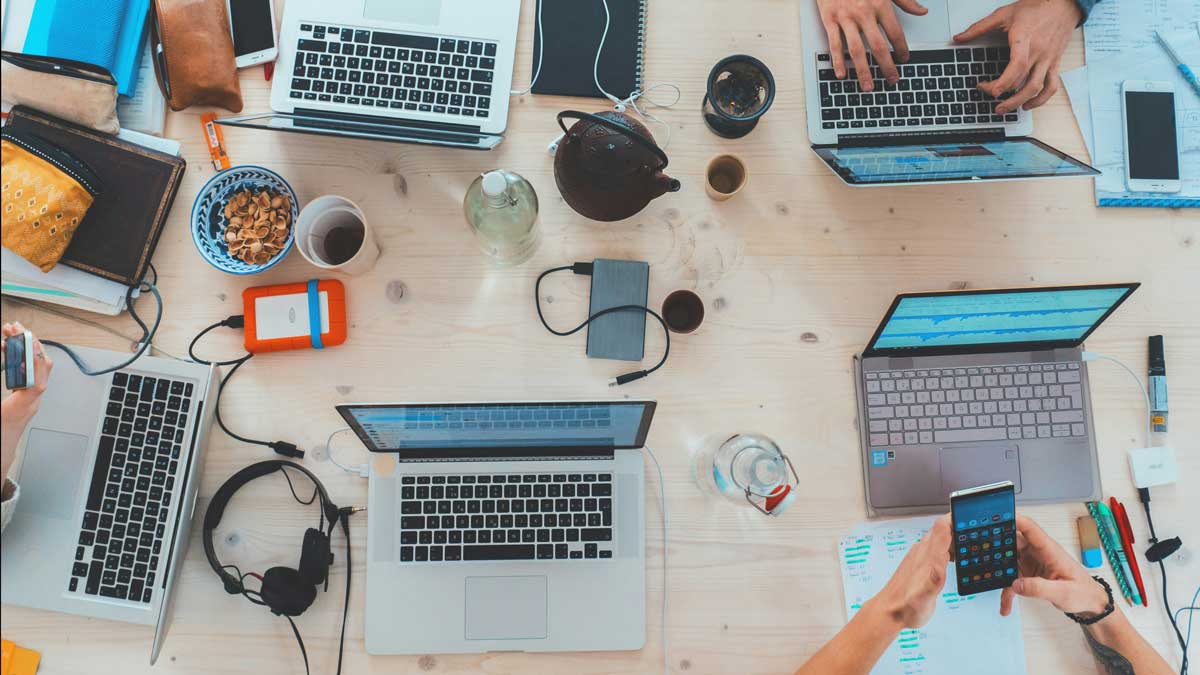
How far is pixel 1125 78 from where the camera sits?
1161 millimetres

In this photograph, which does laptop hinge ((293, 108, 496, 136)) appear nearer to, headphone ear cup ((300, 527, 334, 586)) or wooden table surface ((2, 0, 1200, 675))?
wooden table surface ((2, 0, 1200, 675))

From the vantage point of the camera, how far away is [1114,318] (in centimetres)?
112

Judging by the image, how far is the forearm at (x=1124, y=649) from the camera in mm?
996

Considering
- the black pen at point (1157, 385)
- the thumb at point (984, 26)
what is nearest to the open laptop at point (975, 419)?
the black pen at point (1157, 385)

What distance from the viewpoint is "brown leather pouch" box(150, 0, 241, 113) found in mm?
1058

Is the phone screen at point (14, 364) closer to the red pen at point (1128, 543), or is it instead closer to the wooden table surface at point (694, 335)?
the wooden table surface at point (694, 335)

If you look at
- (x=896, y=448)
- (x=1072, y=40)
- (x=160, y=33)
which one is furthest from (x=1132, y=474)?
(x=160, y=33)

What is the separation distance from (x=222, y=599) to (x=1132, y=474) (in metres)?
1.38

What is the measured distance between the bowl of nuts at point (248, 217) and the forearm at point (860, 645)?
966 mm

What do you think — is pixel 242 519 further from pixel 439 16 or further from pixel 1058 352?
pixel 1058 352

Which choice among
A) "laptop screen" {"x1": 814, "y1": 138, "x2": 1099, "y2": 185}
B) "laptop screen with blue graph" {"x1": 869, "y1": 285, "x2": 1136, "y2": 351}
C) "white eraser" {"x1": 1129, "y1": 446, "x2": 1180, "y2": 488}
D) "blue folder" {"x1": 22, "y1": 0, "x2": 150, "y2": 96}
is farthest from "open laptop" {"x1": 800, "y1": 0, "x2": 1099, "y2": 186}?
"blue folder" {"x1": 22, "y1": 0, "x2": 150, "y2": 96}

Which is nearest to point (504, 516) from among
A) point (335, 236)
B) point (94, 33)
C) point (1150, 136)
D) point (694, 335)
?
point (694, 335)

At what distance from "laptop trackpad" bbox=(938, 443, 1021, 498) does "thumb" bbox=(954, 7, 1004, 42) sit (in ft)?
2.07

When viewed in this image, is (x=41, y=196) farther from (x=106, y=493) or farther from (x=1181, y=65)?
(x=1181, y=65)
